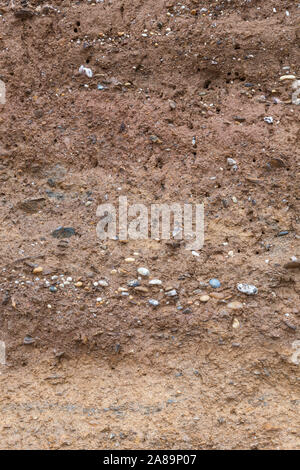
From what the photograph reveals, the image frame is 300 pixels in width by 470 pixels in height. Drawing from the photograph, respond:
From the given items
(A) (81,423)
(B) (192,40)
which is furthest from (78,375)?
(B) (192,40)

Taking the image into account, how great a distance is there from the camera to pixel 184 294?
9.89 feet

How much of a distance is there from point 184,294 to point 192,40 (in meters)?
1.85

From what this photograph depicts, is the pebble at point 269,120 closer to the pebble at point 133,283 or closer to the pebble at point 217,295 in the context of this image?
the pebble at point 217,295

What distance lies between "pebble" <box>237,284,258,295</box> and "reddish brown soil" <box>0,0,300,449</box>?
1.2 inches

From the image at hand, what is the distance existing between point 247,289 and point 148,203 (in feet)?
2.79

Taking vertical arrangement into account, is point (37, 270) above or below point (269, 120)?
below

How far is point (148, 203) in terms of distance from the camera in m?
3.35

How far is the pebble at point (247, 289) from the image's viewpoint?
298cm

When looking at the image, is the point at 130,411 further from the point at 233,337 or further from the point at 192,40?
the point at 192,40

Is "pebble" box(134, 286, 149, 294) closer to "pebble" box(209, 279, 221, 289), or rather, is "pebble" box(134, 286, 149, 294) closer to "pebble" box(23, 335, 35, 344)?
"pebble" box(209, 279, 221, 289)

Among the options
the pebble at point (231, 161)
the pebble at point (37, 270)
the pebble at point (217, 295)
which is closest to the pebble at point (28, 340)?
the pebble at point (37, 270)

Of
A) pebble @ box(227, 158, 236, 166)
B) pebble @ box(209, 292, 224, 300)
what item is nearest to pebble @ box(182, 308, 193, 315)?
pebble @ box(209, 292, 224, 300)

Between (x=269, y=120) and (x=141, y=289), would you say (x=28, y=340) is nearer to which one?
(x=141, y=289)

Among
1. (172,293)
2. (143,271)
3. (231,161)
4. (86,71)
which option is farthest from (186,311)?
(86,71)
